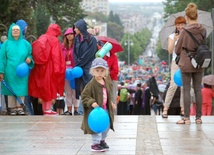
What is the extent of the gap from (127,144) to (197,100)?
7.74 ft

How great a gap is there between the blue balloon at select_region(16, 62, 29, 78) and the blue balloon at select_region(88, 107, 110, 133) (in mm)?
4822

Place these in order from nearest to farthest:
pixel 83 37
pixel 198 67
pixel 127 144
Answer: pixel 127 144, pixel 198 67, pixel 83 37

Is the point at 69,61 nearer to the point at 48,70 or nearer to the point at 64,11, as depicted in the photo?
the point at 48,70

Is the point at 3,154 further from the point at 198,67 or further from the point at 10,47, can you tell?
the point at 10,47

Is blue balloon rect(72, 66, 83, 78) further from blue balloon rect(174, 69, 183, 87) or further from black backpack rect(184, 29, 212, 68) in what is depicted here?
black backpack rect(184, 29, 212, 68)

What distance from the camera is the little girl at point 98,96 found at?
33.8ft

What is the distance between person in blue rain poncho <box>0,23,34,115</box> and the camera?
15039 millimetres

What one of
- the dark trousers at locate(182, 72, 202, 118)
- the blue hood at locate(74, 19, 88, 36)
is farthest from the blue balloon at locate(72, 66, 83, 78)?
the dark trousers at locate(182, 72, 202, 118)

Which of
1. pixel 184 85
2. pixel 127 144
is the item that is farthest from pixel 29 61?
pixel 127 144

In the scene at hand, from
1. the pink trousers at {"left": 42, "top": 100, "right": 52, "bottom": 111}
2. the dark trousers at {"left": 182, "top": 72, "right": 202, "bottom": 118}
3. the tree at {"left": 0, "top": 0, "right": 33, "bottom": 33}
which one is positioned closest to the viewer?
the dark trousers at {"left": 182, "top": 72, "right": 202, "bottom": 118}

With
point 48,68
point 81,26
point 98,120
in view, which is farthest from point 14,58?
point 98,120

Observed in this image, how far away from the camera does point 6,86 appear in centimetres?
1524

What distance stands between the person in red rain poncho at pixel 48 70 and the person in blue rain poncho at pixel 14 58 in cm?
16

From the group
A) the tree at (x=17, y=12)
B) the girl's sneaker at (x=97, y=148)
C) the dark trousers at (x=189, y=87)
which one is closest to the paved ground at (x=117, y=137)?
the girl's sneaker at (x=97, y=148)
